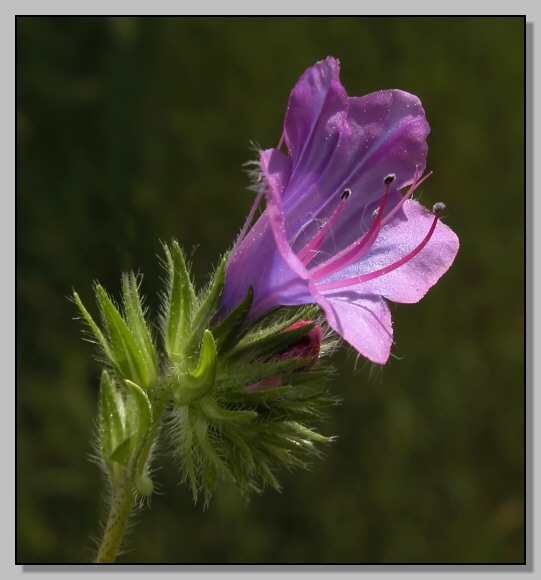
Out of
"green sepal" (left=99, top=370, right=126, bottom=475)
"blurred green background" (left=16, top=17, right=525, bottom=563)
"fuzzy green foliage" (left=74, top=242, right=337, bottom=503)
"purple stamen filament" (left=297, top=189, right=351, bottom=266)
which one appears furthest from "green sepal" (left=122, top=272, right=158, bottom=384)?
"blurred green background" (left=16, top=17, right=525, bottom=563)

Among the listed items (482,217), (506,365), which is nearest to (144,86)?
(482,217)

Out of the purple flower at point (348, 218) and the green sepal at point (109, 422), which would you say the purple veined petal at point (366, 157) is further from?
the green sepal at point (109, 422)

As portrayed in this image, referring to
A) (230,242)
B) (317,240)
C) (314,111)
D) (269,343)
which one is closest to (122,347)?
(269,343)

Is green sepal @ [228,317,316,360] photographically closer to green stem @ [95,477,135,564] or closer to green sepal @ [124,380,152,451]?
green sepal @ [124,380,152,451]

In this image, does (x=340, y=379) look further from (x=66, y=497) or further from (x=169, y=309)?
(x=169, y=309)

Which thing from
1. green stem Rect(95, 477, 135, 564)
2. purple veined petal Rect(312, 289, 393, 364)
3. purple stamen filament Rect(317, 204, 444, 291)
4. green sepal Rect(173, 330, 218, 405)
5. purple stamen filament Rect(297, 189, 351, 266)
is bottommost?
green stem Rect(95, 477, 135, 564)

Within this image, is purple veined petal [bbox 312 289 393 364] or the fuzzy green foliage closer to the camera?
purple veined petal [bbox 312 289 393 364]
